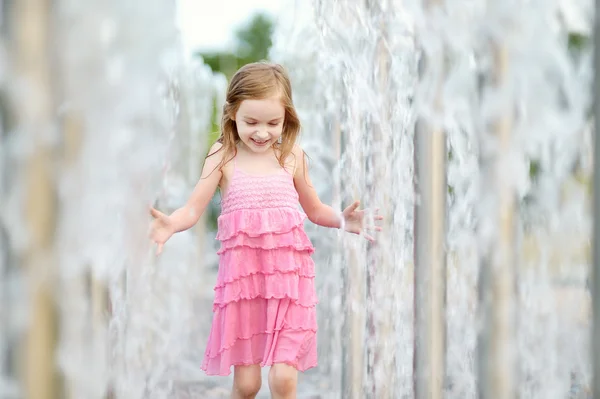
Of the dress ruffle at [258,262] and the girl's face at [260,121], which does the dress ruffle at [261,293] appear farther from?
the girl's face at [260,121]

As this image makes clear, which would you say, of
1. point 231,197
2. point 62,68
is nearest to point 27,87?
point 62,68

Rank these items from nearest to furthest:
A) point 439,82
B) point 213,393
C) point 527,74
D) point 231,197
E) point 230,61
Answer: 1. point 527,74
2. point 439,82
3. point 231,197
4. point 213,393
5. point 230,61

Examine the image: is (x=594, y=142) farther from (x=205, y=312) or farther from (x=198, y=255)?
(x=198, y=255)

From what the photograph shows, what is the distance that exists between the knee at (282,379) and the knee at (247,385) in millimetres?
155

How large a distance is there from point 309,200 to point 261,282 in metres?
0.44

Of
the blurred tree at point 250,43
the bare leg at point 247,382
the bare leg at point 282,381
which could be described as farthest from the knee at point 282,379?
the blurred tree at point 250,43

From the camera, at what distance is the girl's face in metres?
3.25

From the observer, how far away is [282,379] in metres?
3.11

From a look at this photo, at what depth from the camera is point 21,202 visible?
1225 mm

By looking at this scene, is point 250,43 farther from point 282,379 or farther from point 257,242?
point 282,379

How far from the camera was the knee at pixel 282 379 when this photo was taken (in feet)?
10.2

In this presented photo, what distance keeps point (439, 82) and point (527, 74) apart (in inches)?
16.4

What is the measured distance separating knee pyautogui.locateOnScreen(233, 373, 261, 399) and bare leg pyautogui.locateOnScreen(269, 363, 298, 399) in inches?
5.8

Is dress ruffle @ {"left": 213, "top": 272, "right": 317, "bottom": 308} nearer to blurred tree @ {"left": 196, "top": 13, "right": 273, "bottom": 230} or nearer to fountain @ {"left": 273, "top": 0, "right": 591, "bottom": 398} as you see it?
fountain @ {"left": 273, "top": 0, "right": 591, "bottom": 398}
